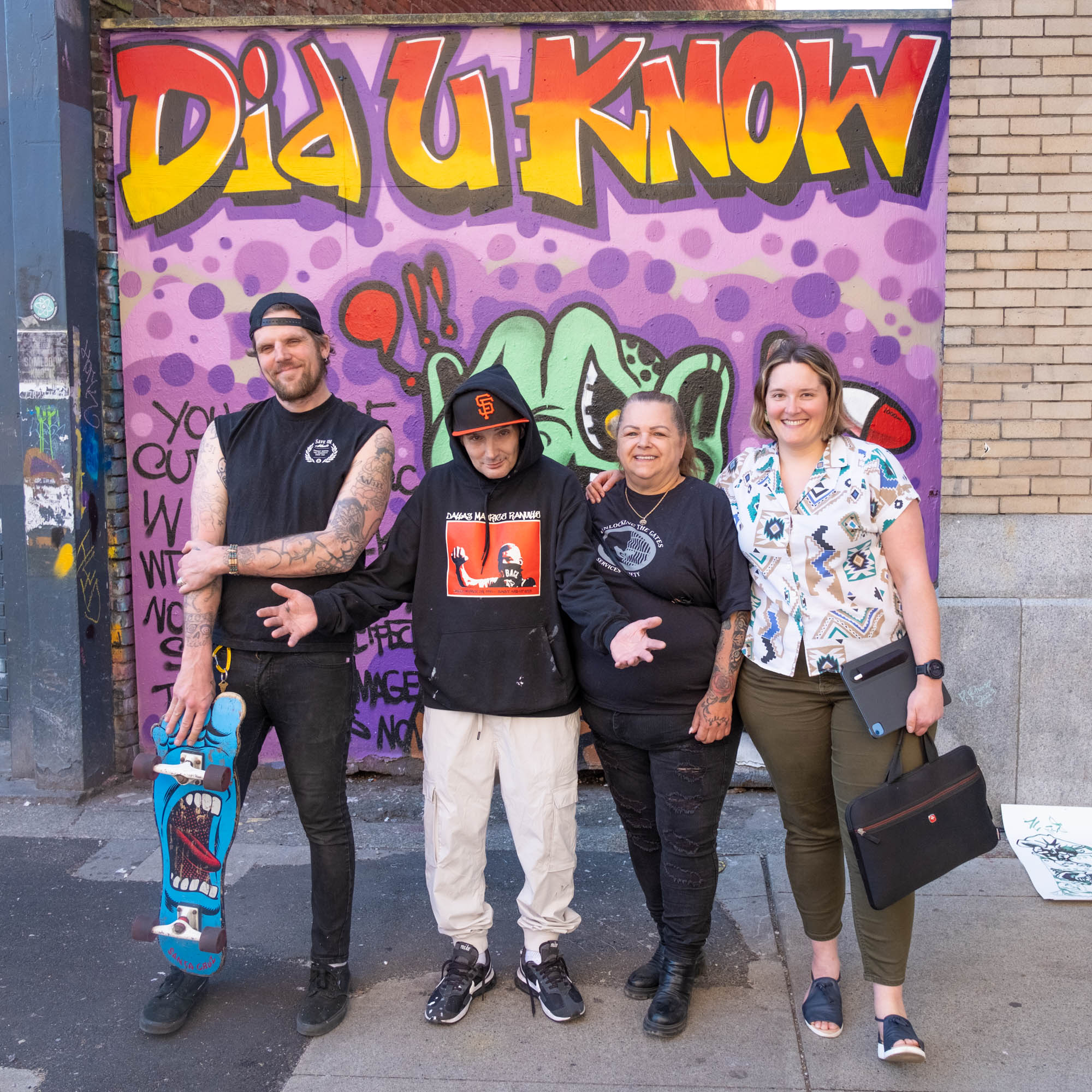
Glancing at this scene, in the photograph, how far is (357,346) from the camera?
4938 mm

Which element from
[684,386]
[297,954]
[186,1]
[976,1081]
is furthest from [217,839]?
[186,1]

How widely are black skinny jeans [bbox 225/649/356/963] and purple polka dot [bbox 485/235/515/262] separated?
2469 millimetres

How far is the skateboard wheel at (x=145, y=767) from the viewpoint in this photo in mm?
2939

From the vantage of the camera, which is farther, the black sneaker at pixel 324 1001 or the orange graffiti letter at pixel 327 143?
the orange graffiti letter at pixel 327 143

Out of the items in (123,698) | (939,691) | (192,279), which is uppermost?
(192,279)

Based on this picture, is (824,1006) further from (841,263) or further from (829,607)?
(841,263)

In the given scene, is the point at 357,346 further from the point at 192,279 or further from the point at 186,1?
the point at 186,1

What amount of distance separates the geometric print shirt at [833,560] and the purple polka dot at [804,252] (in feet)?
6.91

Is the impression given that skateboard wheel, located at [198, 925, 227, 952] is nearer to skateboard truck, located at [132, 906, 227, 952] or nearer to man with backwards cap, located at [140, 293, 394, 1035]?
skateboard truck, located at [132, 906, 227, 952]

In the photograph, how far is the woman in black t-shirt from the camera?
2926 mm

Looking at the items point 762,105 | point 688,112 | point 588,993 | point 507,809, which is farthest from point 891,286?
point 588,993

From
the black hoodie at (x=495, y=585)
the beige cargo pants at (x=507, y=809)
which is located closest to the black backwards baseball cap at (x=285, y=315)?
the black hoodie at (x=495, y=585)

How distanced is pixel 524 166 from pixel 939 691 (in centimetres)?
318

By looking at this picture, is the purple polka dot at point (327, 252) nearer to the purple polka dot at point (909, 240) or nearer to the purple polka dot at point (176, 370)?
the purple polka dot at point (176, 370)
